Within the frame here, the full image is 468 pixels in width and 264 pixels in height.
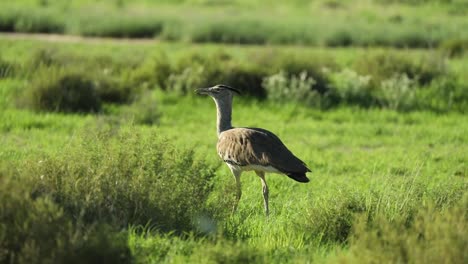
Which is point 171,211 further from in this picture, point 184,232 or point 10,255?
point 10,255

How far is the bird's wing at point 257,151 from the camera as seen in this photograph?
6520mm

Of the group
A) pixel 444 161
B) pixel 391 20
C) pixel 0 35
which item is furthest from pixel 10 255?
pixel 391 20

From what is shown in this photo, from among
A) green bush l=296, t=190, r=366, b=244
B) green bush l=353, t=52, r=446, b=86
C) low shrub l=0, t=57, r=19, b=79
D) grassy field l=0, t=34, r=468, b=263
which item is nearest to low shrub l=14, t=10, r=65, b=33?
grassy field l=0, t=34, r=468, b=263

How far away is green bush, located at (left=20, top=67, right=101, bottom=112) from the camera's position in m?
11.4

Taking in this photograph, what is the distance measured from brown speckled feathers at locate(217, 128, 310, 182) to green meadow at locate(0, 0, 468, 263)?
9.3 inches

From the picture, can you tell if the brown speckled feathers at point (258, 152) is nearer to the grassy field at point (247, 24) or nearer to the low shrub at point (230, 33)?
the grassy field at point (247, 24)

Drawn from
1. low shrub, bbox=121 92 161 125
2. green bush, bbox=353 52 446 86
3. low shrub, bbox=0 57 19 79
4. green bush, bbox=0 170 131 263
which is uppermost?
green bush, bbox=0 170 131 263

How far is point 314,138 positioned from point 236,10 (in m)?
15.2

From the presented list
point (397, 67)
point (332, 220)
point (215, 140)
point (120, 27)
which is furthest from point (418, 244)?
point (120, 27)

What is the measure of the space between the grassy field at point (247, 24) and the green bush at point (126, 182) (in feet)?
42.9

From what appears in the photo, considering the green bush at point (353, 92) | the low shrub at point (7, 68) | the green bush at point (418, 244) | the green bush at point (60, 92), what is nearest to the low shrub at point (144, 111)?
the green bush at point (60, 92)

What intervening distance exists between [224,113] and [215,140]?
2.76 m

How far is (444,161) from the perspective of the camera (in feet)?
30.9

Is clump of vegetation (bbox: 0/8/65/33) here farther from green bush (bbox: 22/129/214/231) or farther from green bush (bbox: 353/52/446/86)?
green bush (bbox: 22/129/214/231)
